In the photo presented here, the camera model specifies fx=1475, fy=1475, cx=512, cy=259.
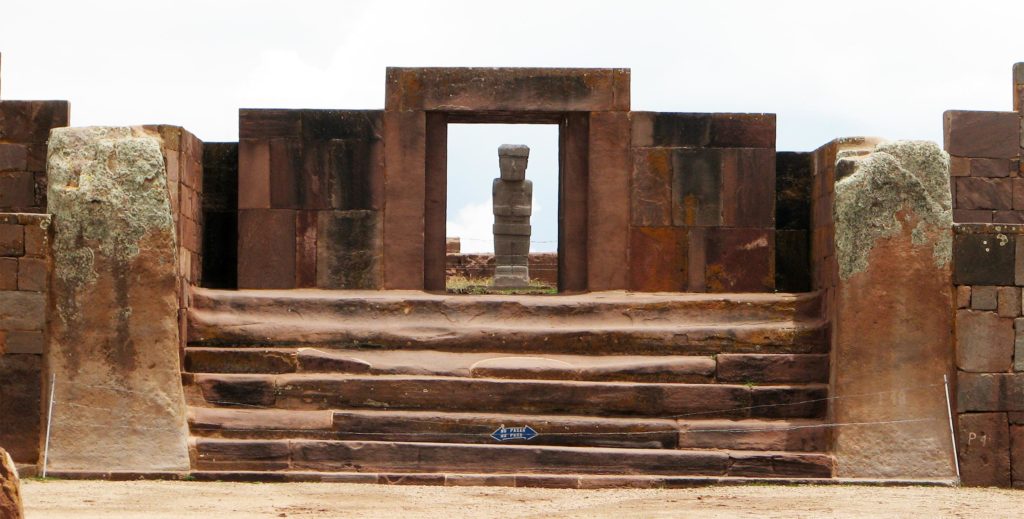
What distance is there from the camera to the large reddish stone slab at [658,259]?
1269 cm

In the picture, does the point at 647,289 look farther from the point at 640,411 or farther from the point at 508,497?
the point at 508,497

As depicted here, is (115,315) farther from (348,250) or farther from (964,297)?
(964,297)

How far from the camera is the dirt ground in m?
8.88

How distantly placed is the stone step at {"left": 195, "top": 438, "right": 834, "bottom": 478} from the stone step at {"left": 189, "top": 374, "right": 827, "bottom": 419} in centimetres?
45

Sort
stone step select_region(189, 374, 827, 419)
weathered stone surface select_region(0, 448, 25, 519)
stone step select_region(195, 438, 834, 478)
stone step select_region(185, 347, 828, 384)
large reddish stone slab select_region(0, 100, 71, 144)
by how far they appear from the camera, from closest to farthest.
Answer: weathered stone surface select_region(0, 448, 25, 519)
stone step select_region(195, 438, 834, 478)
stone step select_region(189, 374, 827, 419)
stone step select_region(185, 347, 828, 384)
large reddish stone slab select_region(0, 100, 71, 144)

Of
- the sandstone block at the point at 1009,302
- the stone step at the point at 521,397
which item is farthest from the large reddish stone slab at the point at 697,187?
the sandstone block at the point at 1009,302

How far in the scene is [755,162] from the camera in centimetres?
1273

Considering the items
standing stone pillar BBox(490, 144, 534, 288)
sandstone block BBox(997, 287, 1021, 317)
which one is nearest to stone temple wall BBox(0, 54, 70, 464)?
sandstone block BBox(997, 287, 1021, 317)

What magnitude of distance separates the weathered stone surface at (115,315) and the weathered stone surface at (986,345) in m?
5.59

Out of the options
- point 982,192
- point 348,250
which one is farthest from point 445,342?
point 982,192

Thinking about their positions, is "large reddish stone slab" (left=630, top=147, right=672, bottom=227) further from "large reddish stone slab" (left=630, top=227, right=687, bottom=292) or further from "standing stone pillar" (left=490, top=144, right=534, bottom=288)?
"standing stone pillar" (left=490, top=144, right=534, bottom=288)

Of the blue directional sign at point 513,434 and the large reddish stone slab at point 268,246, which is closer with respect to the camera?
the blue directional sign at point 513,434

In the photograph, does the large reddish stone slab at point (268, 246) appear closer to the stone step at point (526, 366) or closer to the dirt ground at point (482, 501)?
the stone step at point (526, 366)

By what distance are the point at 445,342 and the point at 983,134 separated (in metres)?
6.98
